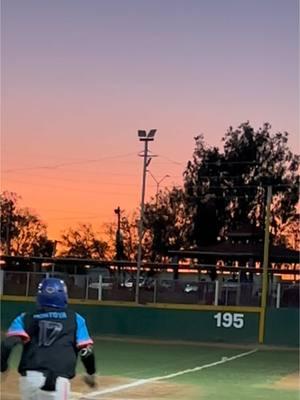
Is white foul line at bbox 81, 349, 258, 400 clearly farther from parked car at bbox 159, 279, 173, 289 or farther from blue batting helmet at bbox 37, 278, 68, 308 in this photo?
blue batting helmet at bbox 37, 278, 68, 308

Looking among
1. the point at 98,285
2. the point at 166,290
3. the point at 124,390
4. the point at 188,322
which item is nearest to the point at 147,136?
the point at 98,285

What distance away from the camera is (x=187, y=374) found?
16984mm

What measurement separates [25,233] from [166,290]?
54.7 m

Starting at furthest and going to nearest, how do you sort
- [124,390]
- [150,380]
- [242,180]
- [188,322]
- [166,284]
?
[242,180], [166,284], [188,322], [150,380], [124,390]

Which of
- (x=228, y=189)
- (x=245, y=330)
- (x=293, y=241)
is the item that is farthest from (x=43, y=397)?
(x=293, y=241)

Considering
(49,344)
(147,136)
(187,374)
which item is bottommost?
(187,374)

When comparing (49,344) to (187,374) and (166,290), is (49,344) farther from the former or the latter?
(166,290)

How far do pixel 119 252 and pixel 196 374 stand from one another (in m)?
52.0

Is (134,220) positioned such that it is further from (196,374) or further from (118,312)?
(196,374)

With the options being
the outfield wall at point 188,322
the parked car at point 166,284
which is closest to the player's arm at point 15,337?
the outfield wall at point 188,322

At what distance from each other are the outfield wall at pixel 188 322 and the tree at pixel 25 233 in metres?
50.0

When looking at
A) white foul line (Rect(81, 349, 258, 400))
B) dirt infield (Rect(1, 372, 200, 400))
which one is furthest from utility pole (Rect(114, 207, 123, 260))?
dirt infield (Rect(1, 372, 200, 400))

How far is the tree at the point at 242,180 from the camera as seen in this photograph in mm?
51406

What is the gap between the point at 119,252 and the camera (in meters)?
68.9
